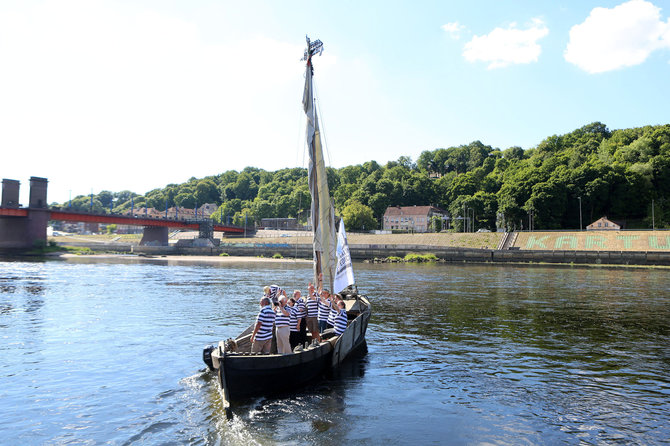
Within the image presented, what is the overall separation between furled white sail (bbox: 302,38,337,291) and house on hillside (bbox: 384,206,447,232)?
496 feet

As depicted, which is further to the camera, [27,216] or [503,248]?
[503,248]

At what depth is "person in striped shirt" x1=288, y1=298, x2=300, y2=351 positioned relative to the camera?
19395 mm

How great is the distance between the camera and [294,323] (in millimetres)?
19688

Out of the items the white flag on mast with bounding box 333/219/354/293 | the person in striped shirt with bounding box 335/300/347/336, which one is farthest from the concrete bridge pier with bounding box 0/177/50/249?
the person in striped shirt with bounding box 335/300/347/336

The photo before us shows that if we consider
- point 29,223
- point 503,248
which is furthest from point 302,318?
point 29,223

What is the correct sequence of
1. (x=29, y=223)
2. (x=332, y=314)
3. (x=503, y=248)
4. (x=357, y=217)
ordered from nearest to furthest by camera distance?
(x=332, y=314) < (x=503, y=248) < (x=29, y=223) < (x=357, y=217)

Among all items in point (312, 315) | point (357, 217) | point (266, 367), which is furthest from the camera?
point (357, 217)

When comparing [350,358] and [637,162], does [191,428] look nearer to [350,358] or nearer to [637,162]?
[350,358]

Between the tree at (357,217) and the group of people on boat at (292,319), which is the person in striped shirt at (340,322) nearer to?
the group of people on boat at (292,319)

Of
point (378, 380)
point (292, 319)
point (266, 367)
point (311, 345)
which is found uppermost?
point (292, 319)

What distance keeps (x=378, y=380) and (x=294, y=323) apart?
419cm

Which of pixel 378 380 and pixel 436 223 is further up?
pixel 436 223

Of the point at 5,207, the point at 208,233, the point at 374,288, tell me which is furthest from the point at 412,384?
the point at 208,233

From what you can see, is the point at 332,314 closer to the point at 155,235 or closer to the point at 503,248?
the point at 503,248
